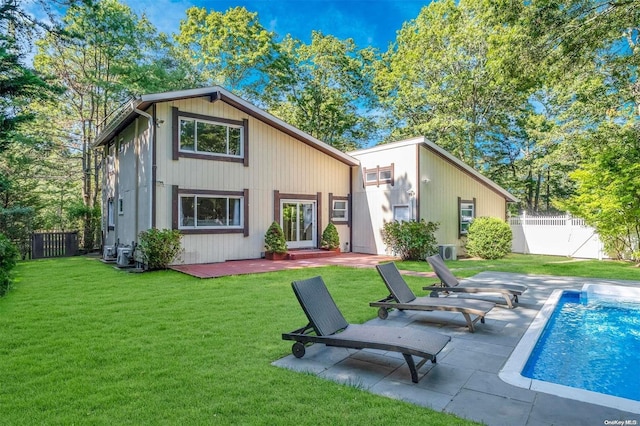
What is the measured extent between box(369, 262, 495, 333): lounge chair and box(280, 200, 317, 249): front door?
8.77 metres

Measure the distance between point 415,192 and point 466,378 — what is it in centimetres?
1110

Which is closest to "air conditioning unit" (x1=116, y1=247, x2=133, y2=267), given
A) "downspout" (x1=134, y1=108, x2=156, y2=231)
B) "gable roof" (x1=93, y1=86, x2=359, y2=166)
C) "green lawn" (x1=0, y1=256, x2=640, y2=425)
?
"downspout" (x1=134, y1=108, x2=156, y2=231)

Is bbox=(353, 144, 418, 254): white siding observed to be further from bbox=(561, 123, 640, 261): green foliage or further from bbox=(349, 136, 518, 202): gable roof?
bbox=(561, 123, 640, 261): green foliage

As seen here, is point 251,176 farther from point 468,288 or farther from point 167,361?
point 167,361

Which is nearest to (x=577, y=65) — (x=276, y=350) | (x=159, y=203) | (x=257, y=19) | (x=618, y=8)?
(x=618, y=8)

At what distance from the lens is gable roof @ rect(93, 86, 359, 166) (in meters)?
11.2

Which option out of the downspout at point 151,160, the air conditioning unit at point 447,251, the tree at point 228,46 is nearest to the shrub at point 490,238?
the air conditioning unit at point 447,251

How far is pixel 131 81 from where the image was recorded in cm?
1888

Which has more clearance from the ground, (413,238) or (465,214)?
(465,214)

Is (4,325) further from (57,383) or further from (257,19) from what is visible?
(257,19)

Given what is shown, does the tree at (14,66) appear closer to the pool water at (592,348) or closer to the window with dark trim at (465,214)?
the pool water at (592,348)

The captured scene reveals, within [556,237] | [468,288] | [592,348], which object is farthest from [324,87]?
[592,348]

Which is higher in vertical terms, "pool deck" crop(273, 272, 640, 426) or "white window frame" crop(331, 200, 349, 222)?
"white window frame" crop(331, 200, 349, 222)

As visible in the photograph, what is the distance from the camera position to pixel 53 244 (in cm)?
1485
